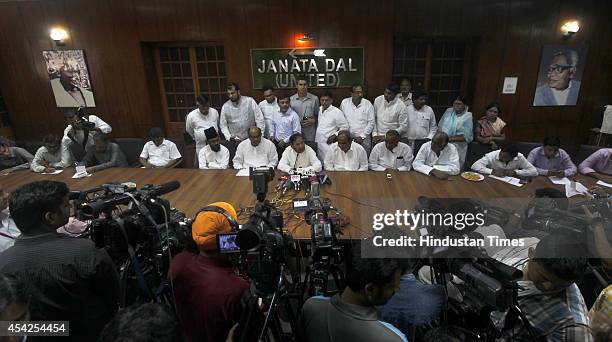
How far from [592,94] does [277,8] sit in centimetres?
539

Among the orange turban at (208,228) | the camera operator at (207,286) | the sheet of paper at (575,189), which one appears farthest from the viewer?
the sheet of paper at (575,189)

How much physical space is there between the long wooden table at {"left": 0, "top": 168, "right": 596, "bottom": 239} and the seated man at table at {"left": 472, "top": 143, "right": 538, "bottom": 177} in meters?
0.16

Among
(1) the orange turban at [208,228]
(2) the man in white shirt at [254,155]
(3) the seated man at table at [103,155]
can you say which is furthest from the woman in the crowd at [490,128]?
(3) the seated man at table at [103,155]

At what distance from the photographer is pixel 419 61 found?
5.76 m

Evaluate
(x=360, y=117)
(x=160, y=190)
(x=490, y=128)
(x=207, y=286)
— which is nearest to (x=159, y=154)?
(x=360, y=117)

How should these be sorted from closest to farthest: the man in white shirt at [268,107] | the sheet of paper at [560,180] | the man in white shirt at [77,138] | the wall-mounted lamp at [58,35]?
1. the sheet of paper at [560,180]
2. the man in white shirt at [77,138]
3. the man in white shirt at [268,107]
4. the wall-mounted lamp at [58,35]

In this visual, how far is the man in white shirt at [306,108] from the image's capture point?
212 inches

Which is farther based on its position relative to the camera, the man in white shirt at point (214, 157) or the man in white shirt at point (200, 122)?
the man in white shirt at point (200, 122)

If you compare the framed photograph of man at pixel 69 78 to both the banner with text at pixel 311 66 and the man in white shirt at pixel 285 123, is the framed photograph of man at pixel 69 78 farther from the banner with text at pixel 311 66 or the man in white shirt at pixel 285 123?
the man in white shirt at pixel 285 123

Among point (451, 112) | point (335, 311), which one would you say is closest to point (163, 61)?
point (451, 112)

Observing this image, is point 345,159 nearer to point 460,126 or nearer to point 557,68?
point 460,126

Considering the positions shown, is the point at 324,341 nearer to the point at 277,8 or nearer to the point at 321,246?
the point at 321,246

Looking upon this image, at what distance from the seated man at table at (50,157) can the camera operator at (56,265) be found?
323 centimetres

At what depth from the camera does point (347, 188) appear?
3479 millimetres
